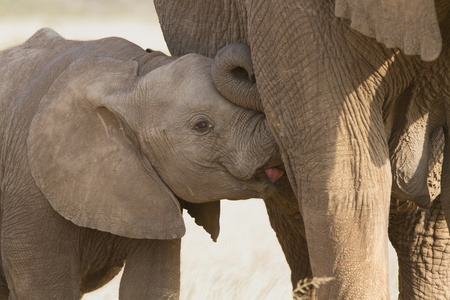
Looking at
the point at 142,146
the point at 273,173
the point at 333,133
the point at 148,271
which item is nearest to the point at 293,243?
the point at 148,271

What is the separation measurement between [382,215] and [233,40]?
3.76ft

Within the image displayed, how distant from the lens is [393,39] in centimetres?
341

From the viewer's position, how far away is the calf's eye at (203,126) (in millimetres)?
4070

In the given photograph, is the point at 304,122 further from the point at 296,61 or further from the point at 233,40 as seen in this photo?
the point at 233,40

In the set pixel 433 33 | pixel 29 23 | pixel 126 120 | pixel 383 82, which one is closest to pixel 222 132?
pixel 126 120

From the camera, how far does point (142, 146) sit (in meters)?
4.22

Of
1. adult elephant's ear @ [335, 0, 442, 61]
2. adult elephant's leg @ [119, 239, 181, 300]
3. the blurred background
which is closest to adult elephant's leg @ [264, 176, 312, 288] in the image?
the blurred background

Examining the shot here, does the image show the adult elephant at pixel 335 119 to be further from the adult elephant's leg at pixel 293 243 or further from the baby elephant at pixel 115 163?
the adult elephant's leg at pixel 293 243

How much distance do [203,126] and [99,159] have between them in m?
0.49

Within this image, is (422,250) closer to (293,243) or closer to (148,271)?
(293,243)

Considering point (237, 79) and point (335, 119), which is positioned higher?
point (237, 79)

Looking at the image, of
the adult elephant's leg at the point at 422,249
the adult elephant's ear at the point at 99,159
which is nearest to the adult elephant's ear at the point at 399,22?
the adult elephant's ear at the point at 99,159

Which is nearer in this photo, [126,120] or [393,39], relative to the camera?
[393,39]

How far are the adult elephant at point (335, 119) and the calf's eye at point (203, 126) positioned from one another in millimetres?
307
